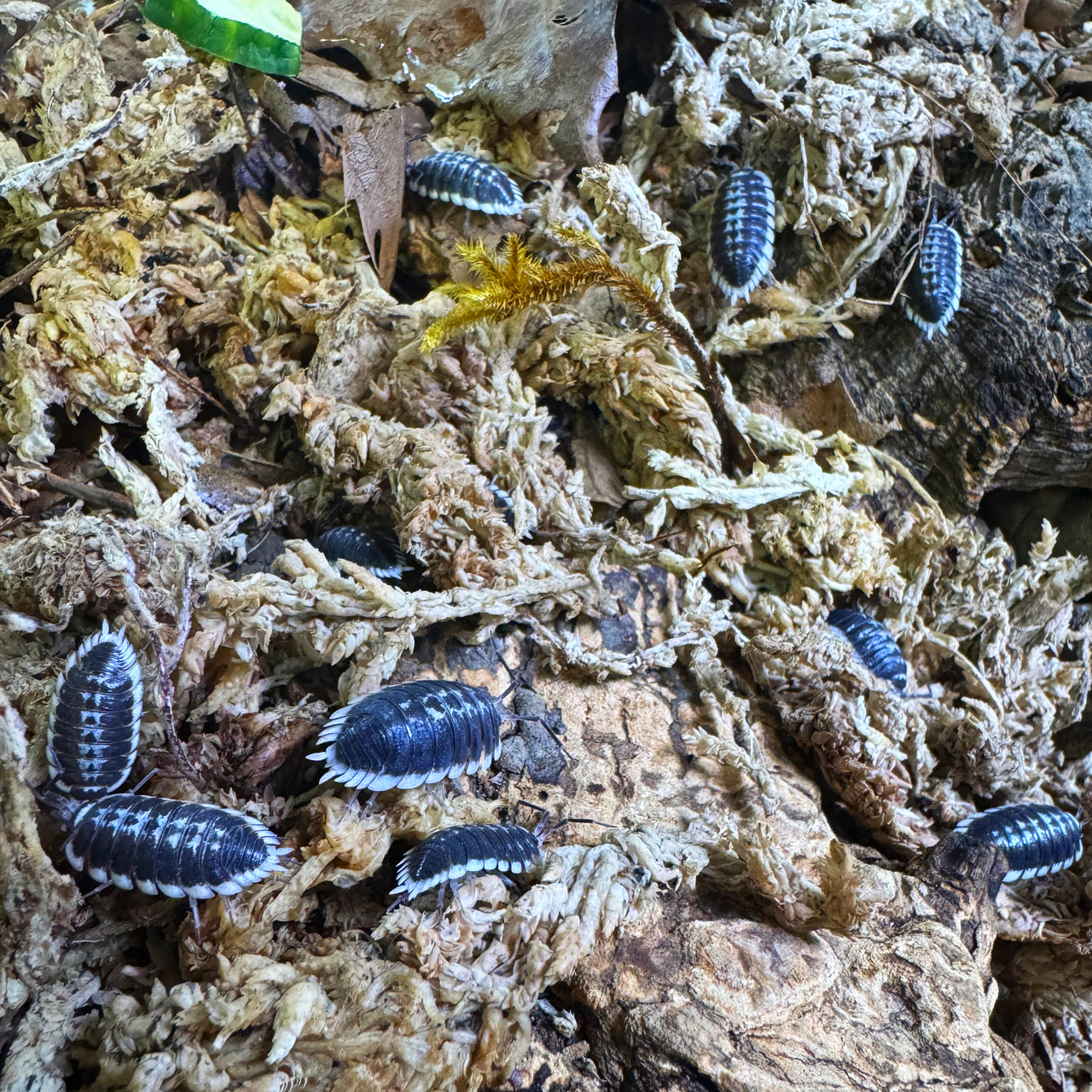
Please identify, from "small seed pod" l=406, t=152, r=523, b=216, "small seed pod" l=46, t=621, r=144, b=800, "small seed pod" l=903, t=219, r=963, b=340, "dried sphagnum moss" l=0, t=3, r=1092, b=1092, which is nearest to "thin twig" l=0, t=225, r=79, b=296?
"dried sphagnum moss" l=0, t=3, r=1092, b=1092

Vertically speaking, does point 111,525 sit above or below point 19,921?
above

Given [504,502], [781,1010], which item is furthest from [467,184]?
[781,1010]

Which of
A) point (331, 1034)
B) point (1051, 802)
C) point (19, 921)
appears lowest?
point (1051, 802)

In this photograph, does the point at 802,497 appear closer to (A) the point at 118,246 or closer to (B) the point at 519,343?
(B) the point at 519,343

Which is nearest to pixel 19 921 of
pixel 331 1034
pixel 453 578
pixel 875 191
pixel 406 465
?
pixel 331 1034

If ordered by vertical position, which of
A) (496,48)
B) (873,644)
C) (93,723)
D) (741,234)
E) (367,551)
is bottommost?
(873,644)

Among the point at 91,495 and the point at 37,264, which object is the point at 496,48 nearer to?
the point at 37,264
